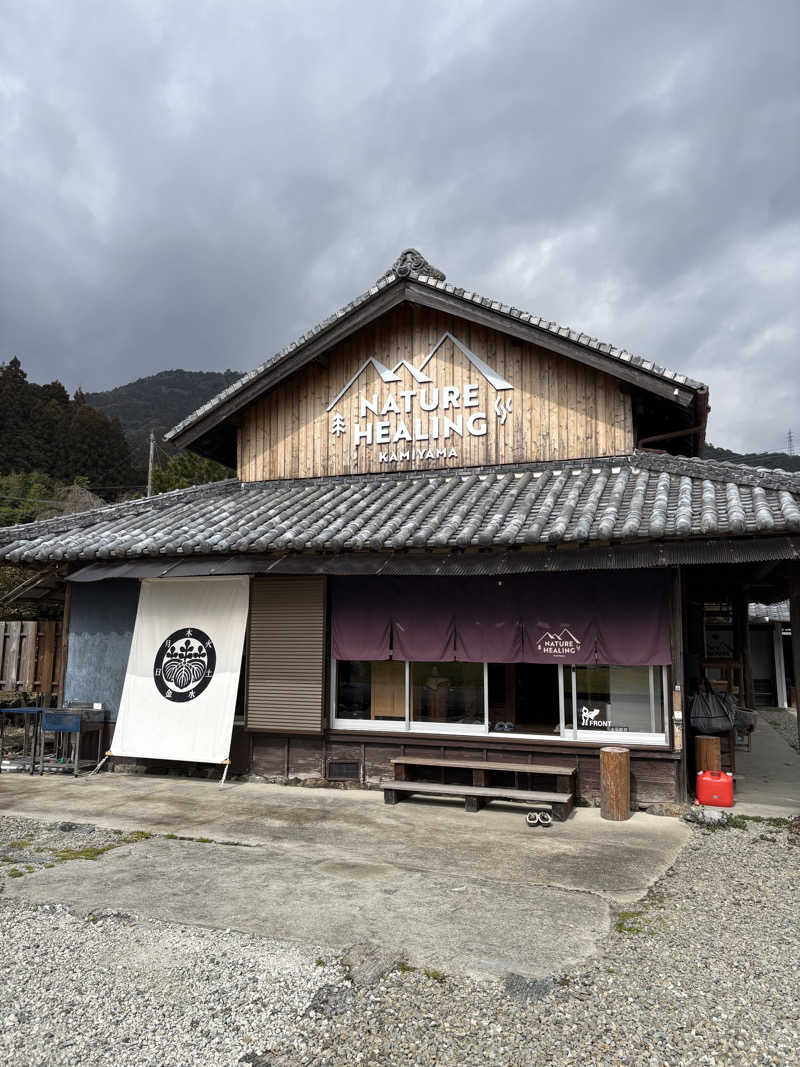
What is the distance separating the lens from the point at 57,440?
5853 centimetres

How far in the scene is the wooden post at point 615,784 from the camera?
342 inches

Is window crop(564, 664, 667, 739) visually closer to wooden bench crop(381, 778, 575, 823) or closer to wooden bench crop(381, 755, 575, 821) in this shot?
wooden bench crop(381, 755, 575, 821)

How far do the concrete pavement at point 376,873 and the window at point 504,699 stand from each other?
3.61 feet

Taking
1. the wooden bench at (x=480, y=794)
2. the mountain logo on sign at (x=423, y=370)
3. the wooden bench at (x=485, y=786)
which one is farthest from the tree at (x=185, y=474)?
the wooden bench at (x=480, y=794)

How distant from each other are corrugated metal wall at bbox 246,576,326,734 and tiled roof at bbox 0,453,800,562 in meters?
1.09

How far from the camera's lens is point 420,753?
33.9 feet

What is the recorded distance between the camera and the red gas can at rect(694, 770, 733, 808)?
9.12 metres

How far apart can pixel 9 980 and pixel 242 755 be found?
6.70 m

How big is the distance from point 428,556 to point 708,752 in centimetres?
445

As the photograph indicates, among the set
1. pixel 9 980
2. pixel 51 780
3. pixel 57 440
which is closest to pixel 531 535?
pixel 9 980

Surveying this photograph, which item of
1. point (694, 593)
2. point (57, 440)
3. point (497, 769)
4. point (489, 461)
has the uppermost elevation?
point (57, 440)

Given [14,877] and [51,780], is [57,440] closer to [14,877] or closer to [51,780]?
[51,780]

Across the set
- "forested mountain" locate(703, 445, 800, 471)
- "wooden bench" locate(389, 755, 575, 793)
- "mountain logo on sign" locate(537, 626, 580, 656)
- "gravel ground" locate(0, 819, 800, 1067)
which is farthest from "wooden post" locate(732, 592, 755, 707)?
"forested mountain" locate(703, 445, 800, 471)

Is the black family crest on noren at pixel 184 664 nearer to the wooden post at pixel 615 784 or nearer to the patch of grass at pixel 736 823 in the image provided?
the wooden post at pixel 615 784
